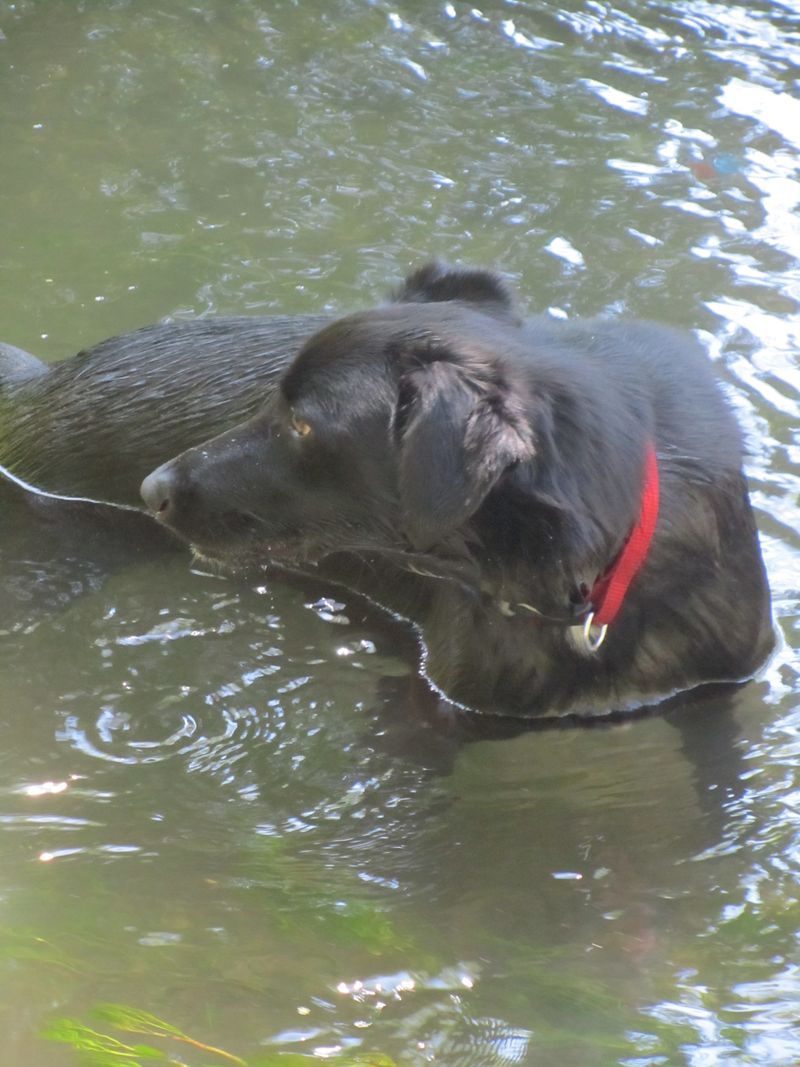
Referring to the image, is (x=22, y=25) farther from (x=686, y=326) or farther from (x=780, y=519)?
(x=780, y=519)

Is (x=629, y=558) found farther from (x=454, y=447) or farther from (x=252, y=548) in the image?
(x=252, y=548)

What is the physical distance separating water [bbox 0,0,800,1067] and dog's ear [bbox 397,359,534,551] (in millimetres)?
1010

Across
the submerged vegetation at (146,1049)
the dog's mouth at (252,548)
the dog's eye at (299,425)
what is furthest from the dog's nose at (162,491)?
the submerged vegetation at (146,1049)

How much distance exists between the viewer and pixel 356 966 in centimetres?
284

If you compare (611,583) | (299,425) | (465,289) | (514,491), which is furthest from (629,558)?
(465,289)

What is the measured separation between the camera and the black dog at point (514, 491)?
10.0ft

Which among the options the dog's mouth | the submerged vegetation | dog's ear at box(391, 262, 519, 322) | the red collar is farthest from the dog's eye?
the submerged vegetation

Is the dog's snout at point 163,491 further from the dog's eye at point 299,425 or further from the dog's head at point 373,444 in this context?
the dog's eye at point 299,425

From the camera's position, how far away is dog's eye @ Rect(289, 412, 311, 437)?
11.3 feet

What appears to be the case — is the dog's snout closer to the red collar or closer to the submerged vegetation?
the red collar

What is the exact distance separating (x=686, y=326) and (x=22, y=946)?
4.01 metres

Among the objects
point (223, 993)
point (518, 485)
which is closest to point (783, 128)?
point (518, 485)

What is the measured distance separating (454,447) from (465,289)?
1.13 m

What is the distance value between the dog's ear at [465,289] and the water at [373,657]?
48.0 inches
